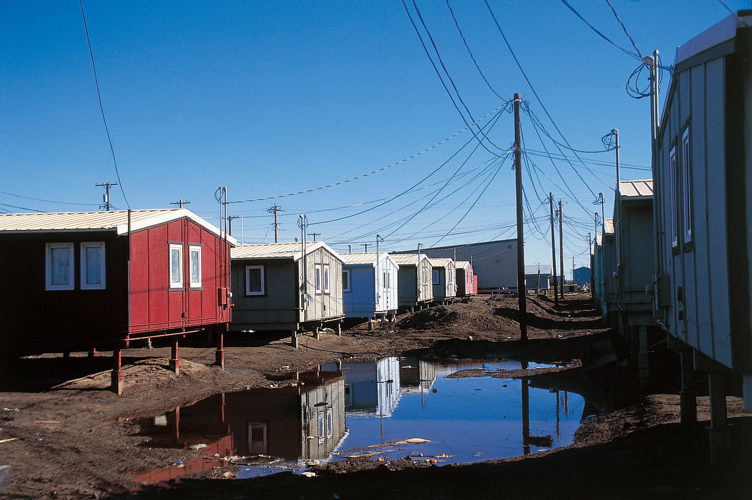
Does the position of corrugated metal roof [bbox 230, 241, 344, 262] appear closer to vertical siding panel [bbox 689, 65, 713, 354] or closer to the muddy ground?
the muddy ground

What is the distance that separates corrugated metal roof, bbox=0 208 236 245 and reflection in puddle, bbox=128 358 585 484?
4.45 meters

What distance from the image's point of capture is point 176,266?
16.0 m

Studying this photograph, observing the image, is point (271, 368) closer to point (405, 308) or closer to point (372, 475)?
point (372, 475)

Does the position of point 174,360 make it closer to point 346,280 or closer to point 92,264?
point 92,264

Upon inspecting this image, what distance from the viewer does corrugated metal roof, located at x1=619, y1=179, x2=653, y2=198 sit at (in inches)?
585

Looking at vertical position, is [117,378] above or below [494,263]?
below

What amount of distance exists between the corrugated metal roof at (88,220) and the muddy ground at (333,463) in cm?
370

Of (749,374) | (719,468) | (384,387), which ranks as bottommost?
(384,387)

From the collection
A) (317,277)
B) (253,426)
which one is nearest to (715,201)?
(253,426)

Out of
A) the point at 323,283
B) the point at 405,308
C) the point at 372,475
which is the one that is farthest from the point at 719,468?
the point at 405,308

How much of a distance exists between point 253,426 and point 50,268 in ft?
21.7

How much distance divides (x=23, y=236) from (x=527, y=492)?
42.4 ft

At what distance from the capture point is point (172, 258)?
1576 centimetres

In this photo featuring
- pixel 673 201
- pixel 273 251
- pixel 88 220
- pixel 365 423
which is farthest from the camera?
pixel 273 251
